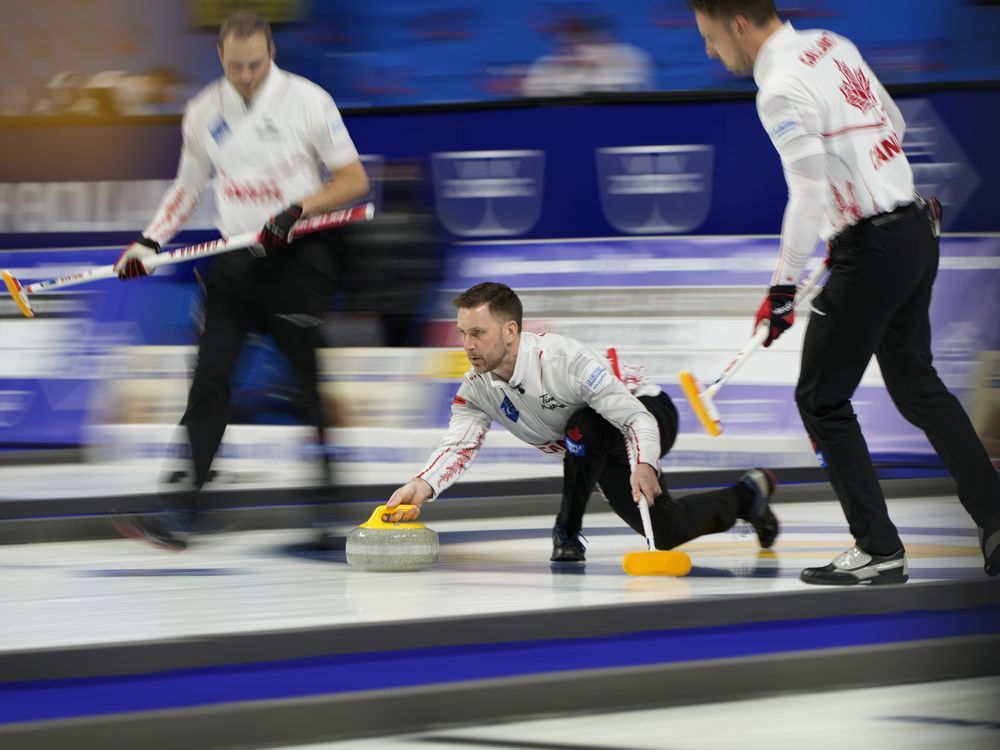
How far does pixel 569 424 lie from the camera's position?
4195 mm

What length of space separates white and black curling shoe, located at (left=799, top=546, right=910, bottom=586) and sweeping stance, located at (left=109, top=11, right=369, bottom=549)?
5.20ft

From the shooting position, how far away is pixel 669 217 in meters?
7.14

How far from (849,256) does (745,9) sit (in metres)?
0.64

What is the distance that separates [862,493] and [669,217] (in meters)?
3.49

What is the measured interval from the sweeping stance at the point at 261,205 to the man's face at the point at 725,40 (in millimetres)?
1264

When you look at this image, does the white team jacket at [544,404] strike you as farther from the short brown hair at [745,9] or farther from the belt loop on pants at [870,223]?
the short brown hair at [745,9]

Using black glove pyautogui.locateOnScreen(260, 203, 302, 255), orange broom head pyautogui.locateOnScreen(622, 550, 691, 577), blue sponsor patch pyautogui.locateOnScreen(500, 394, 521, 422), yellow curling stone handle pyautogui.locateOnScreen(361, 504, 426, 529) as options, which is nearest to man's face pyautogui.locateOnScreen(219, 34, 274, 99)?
black glove pyautogui.locateOnScreen(260, 203, 302, 255)

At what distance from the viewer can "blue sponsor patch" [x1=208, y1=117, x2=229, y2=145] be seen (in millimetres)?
4590

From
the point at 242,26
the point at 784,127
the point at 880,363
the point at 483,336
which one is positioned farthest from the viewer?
the point at 242,26

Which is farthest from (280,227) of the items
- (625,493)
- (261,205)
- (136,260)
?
(625,493)

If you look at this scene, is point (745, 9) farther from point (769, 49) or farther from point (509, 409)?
point (509, 409)

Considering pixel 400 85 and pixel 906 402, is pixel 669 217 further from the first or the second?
pixel 906 402

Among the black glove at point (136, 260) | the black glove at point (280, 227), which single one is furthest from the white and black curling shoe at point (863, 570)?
the black glove at point (136, 260)

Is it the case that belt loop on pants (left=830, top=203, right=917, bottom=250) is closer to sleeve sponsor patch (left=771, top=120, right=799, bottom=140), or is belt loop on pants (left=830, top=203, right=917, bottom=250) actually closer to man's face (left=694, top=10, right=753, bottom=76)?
sleeve sponsor patch (left=771, top=120, right=799, bottom=140)
